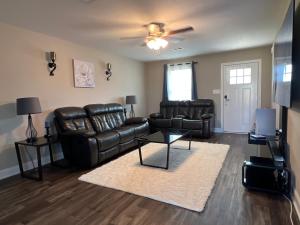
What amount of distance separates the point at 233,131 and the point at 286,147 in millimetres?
3324

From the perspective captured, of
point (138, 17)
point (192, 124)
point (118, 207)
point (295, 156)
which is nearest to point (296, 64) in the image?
point (295, 156)

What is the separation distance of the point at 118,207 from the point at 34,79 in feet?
8.88

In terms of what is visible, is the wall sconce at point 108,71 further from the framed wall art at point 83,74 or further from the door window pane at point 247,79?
the door window pane at point 247,79

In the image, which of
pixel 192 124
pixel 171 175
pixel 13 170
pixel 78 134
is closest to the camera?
pixel 171 175

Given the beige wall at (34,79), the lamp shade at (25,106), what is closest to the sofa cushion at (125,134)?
the beige wall at (34,79)

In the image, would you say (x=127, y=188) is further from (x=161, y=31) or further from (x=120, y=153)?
(x=161, y=31)

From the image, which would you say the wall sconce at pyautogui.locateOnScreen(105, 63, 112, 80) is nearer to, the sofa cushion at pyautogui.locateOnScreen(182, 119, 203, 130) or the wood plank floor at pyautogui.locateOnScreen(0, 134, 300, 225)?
the sofa cushion at pyautogui.locateOnScreen(182, 119, 203, 130)

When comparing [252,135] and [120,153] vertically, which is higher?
[252,135]

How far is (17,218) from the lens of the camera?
196 cm

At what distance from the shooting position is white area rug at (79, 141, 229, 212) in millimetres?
2260

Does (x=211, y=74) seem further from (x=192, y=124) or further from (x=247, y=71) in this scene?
(x=192, y=124)

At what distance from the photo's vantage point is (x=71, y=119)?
3750mm

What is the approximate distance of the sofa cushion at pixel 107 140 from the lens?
3.30 metres

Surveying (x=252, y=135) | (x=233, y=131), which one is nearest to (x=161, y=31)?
(x=252, y=135)
